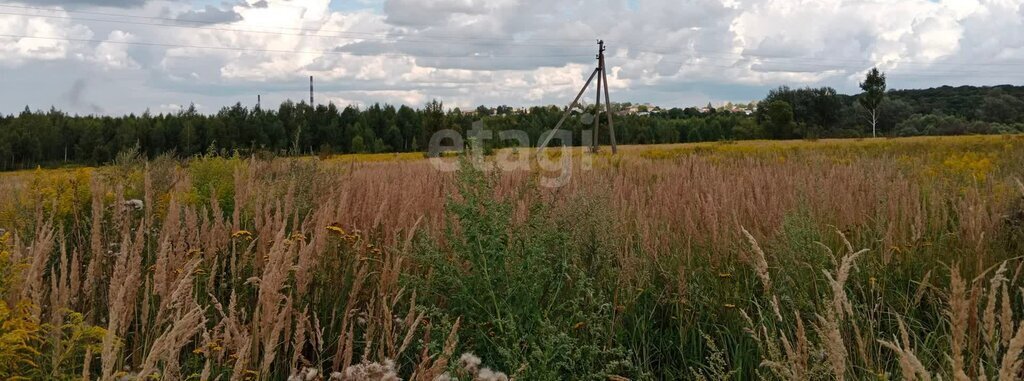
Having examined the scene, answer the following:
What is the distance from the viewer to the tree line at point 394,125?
56938 mm

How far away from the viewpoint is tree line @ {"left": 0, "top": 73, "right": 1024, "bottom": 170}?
5694cm

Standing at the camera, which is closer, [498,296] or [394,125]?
[498,296]

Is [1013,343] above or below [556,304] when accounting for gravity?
above

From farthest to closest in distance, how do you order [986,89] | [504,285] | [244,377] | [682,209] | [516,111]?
[986,89], [516,111], [682,209], [504,285], [244,377]

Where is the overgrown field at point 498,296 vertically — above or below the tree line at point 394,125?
below

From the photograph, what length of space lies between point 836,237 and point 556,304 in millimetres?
2499

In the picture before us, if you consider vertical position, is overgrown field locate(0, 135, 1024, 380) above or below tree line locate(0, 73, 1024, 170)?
Result: below

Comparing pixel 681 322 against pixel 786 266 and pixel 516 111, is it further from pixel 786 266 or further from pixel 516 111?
pixel 516 111

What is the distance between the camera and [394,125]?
6556 centimetres

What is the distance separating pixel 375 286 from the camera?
3371mm

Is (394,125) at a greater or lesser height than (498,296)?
greater

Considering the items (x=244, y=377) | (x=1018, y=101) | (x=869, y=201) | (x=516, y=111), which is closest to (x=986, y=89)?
(x=1018, y=101)

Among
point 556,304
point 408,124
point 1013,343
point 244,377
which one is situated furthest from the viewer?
point 408,124

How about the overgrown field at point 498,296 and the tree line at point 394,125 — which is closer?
the overgrown field at point 498,296
